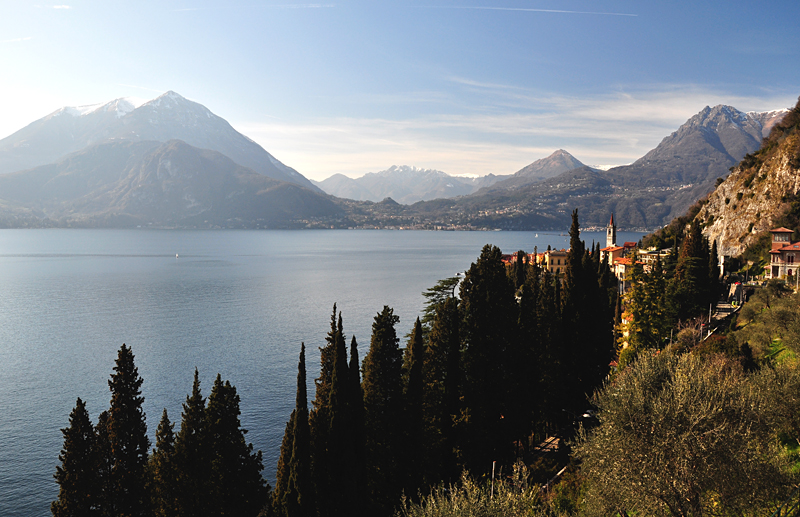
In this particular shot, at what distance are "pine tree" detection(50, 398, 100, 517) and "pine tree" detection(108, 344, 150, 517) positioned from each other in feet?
2.64

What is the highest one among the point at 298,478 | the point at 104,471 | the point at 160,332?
the point at 104,471

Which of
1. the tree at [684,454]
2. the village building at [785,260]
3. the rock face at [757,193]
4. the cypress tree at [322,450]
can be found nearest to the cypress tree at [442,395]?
the cypress tree at [322,450]

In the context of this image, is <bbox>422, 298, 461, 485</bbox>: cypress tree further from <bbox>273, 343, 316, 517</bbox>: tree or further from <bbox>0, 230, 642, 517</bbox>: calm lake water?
<bbox>0, 230, 642, 517</bbox>: calm lake water

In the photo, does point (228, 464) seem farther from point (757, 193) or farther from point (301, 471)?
point (757, 193)

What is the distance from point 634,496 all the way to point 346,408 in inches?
478

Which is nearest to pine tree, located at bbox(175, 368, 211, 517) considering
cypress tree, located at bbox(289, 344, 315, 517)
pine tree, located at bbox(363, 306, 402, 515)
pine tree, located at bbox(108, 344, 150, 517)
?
pine tree, located at bbox(108, 344, 150, 517)

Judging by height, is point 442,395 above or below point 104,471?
above

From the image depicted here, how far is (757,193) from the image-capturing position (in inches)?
3120

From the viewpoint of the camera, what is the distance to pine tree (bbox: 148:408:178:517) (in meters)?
21.1

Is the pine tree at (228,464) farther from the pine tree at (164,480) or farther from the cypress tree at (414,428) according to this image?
the cypress tree at (414,428)

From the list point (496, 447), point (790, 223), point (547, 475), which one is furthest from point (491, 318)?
point (790, 223)

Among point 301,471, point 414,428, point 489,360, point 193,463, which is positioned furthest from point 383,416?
point 193,463

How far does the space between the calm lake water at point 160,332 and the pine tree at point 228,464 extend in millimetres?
12743

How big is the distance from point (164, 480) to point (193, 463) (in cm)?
131
